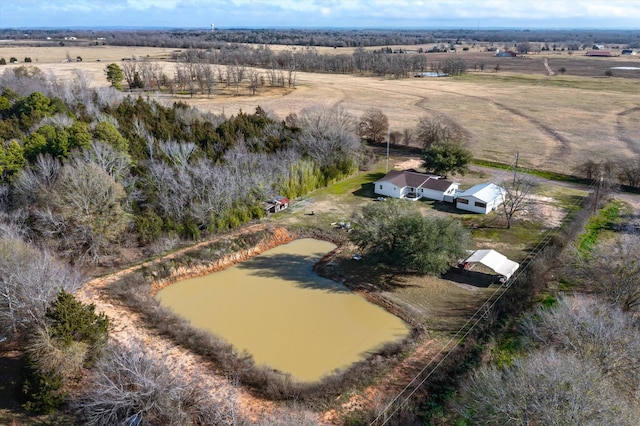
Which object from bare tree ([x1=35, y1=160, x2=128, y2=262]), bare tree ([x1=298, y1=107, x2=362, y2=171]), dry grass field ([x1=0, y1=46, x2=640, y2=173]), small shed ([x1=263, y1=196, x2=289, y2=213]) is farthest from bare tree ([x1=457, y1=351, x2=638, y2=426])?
dry grass field ([x1=0, y1=46, x2=640, y2=173])

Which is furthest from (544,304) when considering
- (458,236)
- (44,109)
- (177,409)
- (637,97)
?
(637,97)

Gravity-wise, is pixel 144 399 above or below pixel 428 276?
above

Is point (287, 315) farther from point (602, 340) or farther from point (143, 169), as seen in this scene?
point (143, 169)

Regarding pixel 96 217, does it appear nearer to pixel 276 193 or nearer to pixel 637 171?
pixel 276 193

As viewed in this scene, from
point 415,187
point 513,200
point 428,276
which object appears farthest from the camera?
point 415,187

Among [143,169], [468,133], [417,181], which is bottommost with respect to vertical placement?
[417,181]

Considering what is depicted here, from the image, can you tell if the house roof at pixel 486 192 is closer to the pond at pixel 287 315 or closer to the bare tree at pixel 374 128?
the pond at pixel 287 315

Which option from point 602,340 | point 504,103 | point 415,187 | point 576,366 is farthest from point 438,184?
point 504,103
